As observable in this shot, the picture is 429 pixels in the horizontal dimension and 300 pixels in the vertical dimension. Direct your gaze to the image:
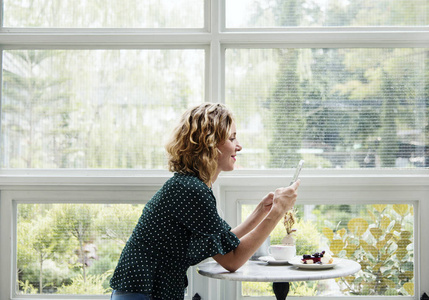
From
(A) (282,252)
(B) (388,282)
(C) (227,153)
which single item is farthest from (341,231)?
(C) (227,153)

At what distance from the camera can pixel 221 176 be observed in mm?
2561

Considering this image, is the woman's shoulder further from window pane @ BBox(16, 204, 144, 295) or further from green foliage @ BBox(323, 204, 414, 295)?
green foliage @ BBox(323, 204, 414, 295)

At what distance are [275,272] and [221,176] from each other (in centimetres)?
67

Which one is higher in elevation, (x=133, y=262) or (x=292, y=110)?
(x=292, y=110)

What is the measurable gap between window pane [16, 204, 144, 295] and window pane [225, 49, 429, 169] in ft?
2.22

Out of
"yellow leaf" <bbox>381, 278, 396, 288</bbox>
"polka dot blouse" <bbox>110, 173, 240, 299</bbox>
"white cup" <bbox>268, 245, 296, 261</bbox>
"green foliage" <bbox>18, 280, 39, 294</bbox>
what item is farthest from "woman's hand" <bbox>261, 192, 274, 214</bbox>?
"green foliage" <bbox>18, 280, 39, 294</bbox>

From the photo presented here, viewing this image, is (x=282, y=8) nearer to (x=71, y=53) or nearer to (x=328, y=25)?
(x=328, y=25)

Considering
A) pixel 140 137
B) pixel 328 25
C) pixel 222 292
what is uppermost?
pixel 328 25

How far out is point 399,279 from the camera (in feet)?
8.54

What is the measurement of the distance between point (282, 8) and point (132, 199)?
3.71ft

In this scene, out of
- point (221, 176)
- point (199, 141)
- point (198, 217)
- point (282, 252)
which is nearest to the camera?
point (198, 217)

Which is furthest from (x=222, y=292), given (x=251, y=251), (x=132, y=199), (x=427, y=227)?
(x=427, y=227)

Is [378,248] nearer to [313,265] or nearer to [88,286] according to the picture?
[313,265]

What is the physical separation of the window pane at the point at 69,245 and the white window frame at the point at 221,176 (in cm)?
5
